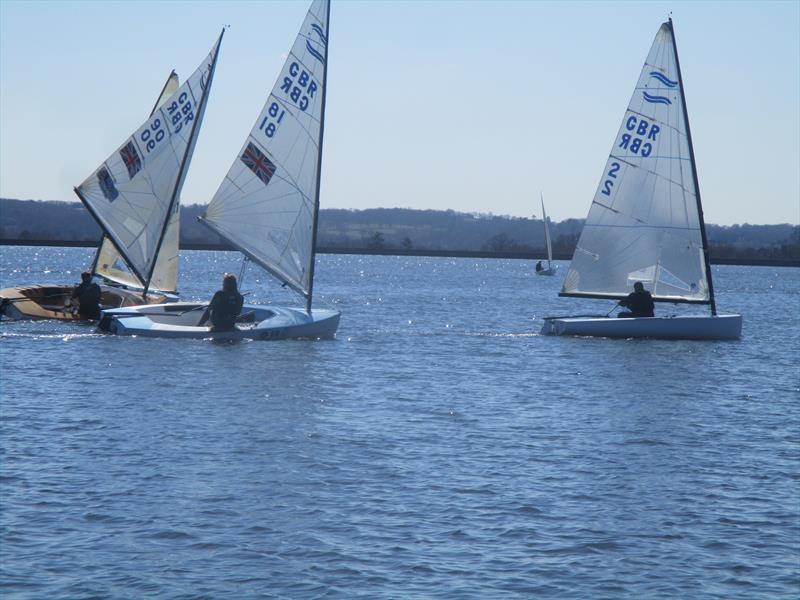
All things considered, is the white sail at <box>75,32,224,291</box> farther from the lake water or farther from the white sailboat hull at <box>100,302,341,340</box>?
the lake water

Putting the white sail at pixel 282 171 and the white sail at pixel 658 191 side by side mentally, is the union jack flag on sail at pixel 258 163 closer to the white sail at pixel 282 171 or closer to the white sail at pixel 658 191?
the white sail at pixel 282 171

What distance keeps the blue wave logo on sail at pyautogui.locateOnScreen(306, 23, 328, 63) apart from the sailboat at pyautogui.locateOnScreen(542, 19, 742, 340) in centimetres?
1007

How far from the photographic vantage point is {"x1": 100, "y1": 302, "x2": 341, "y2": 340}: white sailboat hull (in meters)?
29.7

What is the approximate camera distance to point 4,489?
14242mm

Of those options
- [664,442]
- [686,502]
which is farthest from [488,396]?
[686,502]

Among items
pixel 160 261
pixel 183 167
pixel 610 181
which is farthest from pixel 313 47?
pixel 610 181

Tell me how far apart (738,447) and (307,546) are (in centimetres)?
906

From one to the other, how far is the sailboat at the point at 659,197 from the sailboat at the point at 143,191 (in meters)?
12.1

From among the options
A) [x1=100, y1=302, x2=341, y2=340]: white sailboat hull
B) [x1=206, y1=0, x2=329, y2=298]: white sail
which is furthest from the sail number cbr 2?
[x1=206, y1=0, x2=329, y2=298]: white sail

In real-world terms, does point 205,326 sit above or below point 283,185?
below

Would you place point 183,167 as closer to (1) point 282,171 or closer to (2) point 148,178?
(2) point 148,178

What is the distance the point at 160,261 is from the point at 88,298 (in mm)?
4118

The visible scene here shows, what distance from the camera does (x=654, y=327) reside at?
35000 millimetres

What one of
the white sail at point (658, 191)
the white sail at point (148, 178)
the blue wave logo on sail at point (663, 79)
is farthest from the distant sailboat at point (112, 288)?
the blue wave logo on sail at point (663, 79)
